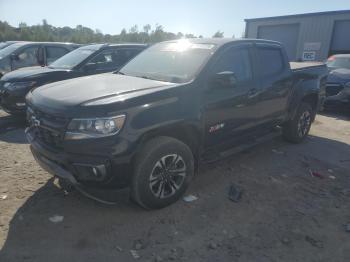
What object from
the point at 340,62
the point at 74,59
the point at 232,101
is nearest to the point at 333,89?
the point at 340,62

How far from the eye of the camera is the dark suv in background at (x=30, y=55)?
10.1 m

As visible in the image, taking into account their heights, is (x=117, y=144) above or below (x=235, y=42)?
below

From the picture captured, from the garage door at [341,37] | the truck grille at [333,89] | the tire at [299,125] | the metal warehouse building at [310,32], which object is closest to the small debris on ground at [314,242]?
the tire at [299,125]

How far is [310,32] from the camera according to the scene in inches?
779

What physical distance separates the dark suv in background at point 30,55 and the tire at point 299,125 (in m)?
7.43

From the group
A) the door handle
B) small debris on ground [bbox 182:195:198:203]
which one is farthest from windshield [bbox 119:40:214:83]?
small debris on ground [bbox 182:195:198:203]

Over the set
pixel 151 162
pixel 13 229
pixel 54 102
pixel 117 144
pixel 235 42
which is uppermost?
pixel 235 42

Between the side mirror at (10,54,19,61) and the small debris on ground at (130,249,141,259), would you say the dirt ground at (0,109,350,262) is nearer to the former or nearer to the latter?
the small debris on ground at (130,249,141,259)

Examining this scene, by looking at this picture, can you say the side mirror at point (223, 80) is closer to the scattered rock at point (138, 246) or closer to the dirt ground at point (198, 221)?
the dirt ground at point (198, 221)

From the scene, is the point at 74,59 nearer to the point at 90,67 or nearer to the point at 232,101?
the point at 90,67

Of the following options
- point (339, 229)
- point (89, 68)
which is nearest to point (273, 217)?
point (339, 229)

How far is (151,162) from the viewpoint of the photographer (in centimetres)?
336

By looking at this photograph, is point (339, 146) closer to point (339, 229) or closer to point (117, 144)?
point (339, 229)

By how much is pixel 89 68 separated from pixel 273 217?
17.3 ft
